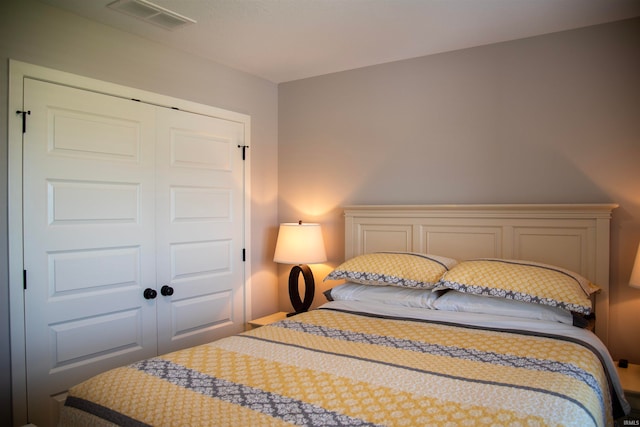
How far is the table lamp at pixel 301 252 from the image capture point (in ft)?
10.8

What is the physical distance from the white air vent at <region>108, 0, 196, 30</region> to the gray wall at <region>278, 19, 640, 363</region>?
1319 millimetres

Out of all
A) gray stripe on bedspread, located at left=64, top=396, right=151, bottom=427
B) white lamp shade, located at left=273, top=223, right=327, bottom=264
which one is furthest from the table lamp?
gray stripe on bedspread, located at left=64, top=396, right=151, bottom=427

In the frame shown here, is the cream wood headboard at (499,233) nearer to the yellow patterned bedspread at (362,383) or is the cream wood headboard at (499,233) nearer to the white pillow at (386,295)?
the white pillow at (386,295)

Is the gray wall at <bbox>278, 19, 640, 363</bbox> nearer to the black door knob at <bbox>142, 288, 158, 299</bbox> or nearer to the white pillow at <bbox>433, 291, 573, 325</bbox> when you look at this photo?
the white pillow at <bbox>433, 291, 573, 325</bbox>

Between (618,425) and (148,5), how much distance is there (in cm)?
A: 305

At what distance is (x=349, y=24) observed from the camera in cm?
259

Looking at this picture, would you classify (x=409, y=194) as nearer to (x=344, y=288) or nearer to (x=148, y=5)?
(x=344, y=288)

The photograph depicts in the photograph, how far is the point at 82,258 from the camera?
2492 millimetres

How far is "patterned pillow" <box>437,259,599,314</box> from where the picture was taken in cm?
213

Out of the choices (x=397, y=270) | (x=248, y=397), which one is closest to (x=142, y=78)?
(x=397, y=270)

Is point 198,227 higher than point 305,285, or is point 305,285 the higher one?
point 198,227

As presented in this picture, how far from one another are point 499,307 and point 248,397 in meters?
1.46

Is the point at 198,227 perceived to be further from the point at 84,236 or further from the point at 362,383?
the point at 362,383

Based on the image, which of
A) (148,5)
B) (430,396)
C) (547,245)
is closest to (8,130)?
(148,5)
